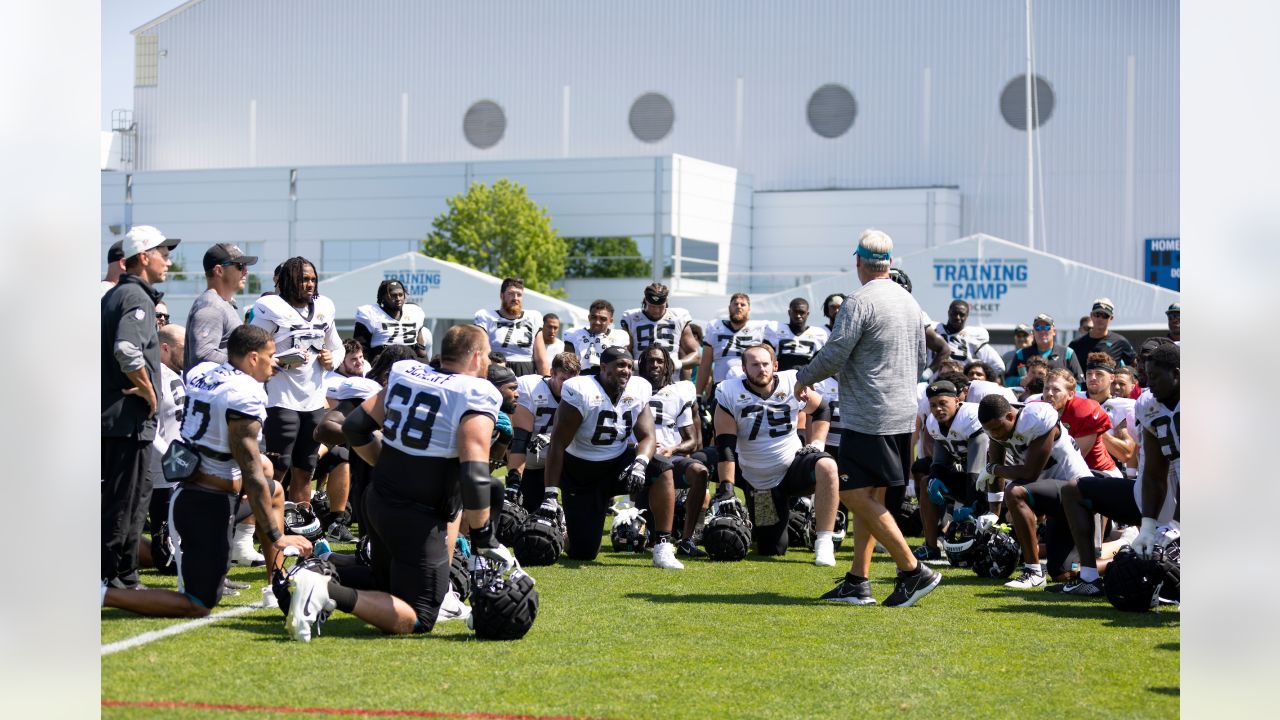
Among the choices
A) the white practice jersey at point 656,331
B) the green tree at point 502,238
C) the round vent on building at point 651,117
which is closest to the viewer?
the white practice jersey at point 656,331

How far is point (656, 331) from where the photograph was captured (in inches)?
494

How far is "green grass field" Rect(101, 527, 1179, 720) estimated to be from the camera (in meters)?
4.83

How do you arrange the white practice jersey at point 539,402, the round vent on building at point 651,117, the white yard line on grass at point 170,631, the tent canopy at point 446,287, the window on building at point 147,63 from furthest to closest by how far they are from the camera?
the window on building at point 147,63 < the round vent on building at point 651,117 < the tent canopy at point 446,287 < the white practice jersey at point 539,402 < the white yard line on grass at point 170,631

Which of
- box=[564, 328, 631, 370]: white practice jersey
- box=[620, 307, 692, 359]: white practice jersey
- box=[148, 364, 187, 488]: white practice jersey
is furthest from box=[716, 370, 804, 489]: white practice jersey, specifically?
box=[148, 364, 187, 488]: white practice jersey

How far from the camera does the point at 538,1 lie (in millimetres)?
44031

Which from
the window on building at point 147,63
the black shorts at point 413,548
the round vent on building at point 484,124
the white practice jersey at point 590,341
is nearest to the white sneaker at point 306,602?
the black shorts at point 413,548

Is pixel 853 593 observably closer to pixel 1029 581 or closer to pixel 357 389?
pixel 1029 581

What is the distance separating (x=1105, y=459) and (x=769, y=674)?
4.13m

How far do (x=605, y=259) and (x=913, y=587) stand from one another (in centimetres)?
3319

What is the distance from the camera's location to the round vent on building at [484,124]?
45.2 m

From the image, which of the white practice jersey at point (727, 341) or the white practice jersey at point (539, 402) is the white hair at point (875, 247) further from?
the white practice jersey at point (727, 341)

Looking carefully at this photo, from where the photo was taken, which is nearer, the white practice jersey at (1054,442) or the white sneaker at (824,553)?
the white practice jersey at (1054,442)

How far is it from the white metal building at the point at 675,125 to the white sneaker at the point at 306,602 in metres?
31.1

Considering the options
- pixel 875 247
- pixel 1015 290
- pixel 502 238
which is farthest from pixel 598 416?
pixel 502 238
